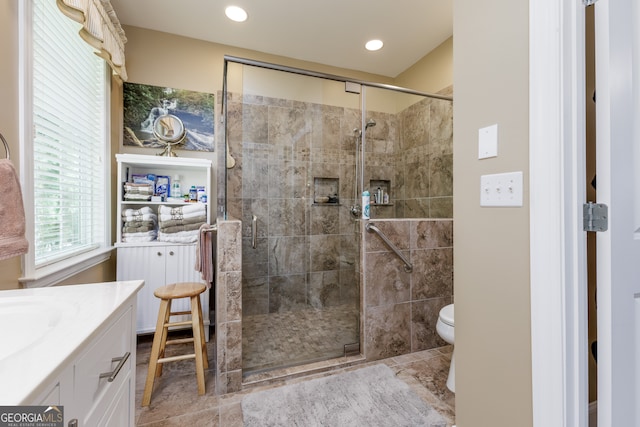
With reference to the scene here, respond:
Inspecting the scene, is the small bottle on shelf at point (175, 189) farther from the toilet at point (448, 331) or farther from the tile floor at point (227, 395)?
the toilet at point (448, 331)

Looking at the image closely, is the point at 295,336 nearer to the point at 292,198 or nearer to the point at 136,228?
the point at 292,198

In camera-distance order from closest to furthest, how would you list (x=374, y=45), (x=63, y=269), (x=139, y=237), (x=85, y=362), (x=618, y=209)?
1. (x=85, y=362)
2. (x=618, y=209)
3. (x=63, y=269)
4. (x=139, y=237)
5. (x=374, y=45)

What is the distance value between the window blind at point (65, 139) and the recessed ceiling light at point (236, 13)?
1048mm

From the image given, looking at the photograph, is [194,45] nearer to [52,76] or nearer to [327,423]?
[52,76]

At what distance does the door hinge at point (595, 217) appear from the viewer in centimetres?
78

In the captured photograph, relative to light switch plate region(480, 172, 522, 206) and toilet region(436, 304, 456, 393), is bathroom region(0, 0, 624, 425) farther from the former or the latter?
toilet region(436, 304, 456, 393)

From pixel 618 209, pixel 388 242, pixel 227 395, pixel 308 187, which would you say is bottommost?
pixel 227 395

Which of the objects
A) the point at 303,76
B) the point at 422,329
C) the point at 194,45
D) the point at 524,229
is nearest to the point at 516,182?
the point at 524,229

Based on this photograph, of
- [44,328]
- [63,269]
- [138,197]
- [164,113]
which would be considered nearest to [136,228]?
[138,197]

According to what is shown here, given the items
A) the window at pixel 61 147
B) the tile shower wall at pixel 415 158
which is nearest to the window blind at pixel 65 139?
the window at pixel 61 147

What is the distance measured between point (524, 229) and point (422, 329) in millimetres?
1511

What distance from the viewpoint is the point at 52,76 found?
152cm

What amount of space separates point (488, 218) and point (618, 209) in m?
0.33

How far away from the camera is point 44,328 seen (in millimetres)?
664
